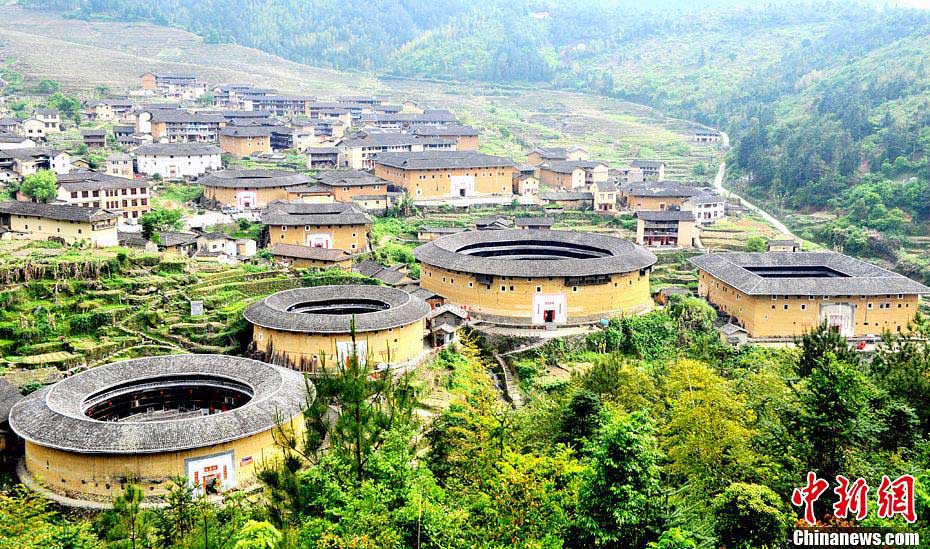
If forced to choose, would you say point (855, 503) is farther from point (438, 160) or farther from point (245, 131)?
point (245, 131)

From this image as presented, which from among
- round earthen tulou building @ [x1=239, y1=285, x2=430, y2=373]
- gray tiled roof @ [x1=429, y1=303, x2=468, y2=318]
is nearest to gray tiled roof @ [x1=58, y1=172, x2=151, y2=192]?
round earthen tulou building @ [x1=239, y1=285, x2=430, y2=373]

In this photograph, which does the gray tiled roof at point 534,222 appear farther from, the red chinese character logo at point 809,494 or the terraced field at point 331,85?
the red chinese character logo at point 809,494

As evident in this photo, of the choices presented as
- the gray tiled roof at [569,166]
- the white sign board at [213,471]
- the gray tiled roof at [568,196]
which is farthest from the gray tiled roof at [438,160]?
the white sign board at [213,471]

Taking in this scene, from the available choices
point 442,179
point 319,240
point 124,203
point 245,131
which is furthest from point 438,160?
point 124,203

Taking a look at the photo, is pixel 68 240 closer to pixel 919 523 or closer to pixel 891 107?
pixel 919 523

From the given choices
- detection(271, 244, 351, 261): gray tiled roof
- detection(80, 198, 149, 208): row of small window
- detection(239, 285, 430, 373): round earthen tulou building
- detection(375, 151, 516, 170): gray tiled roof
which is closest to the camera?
detection(239, 285, 430, 373): round earthen tulou building

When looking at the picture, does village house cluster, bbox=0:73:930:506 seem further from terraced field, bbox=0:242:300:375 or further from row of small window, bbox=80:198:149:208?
terraced field, bbox=0:242:300:375
